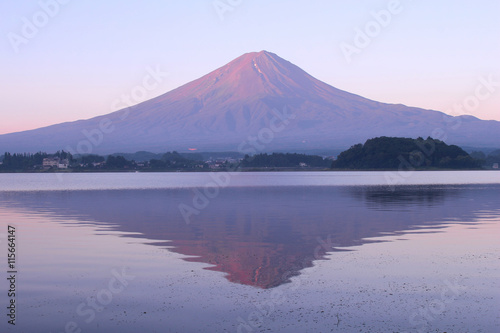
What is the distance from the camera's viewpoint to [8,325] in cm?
1195

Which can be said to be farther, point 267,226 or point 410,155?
point 410,155

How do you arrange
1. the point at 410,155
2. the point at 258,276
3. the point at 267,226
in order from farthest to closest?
the point at 410,155 → the point at 267,226 → the point at 258,276

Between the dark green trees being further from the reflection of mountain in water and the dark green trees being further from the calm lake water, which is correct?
the calm lake water

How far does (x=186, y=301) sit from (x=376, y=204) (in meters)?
31.9

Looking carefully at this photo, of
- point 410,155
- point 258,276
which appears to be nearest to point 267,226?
point 258,276

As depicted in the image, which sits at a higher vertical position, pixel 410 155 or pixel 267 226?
pixel 410 155

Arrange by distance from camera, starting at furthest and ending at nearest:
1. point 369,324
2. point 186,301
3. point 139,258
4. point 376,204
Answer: point 376,204 < point 139,258 < point 186,301 < point 369,324

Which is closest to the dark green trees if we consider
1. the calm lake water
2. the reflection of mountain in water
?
the reflection of mountain in water

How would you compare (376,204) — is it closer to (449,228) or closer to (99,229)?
(449,228)

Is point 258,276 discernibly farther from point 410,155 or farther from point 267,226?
point 410,155

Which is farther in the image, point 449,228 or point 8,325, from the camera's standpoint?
point 449,228

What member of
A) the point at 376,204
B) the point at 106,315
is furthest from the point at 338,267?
the point at 376,204

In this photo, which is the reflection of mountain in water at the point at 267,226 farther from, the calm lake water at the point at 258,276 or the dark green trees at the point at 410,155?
the dark green trees at the point at 410,155

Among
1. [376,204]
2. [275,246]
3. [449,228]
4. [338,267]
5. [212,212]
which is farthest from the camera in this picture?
[376,204]
